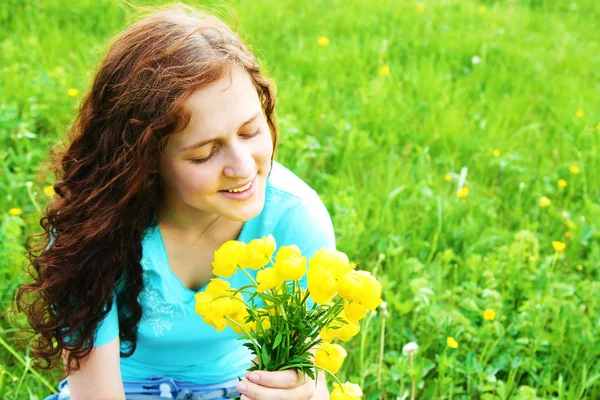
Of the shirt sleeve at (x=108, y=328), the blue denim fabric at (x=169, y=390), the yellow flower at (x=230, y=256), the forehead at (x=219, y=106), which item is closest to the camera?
the yellow flower at (x=230, y=256)

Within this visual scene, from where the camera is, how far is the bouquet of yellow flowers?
90 cm

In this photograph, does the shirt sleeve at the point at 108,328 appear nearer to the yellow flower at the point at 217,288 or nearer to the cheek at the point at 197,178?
the cheek at the point at 197,178

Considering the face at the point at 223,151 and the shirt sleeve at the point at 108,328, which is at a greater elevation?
the face at the point at 223,151

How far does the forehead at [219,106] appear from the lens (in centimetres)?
132

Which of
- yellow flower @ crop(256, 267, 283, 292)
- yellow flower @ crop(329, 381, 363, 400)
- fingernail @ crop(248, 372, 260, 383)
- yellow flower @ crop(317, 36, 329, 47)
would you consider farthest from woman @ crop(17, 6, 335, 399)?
yellow flower @ crop(317, 36, 329, 47)

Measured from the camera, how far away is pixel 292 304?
39.0 inches

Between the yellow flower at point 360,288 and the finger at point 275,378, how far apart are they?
9.3 inches

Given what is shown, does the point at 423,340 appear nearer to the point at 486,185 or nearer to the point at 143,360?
the point at 143,360

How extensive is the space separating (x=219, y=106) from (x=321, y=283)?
55cm

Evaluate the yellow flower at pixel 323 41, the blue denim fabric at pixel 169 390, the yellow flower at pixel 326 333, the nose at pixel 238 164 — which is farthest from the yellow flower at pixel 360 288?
the yellow flower at pixel 323 41

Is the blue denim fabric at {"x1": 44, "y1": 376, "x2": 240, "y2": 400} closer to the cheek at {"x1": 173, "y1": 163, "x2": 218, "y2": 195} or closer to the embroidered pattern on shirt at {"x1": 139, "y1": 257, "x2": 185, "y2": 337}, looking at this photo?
the embroidered pattern on shirt at {"x1": 139, "y1": 257, "x2": 185, "y2": 337}

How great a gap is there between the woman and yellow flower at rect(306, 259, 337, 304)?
23 cm

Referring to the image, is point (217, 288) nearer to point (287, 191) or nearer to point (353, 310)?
point (353, 310)

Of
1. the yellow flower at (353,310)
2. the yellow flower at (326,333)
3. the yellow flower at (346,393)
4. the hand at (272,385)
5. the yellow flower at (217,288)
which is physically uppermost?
the yellow flower at (353,310)
